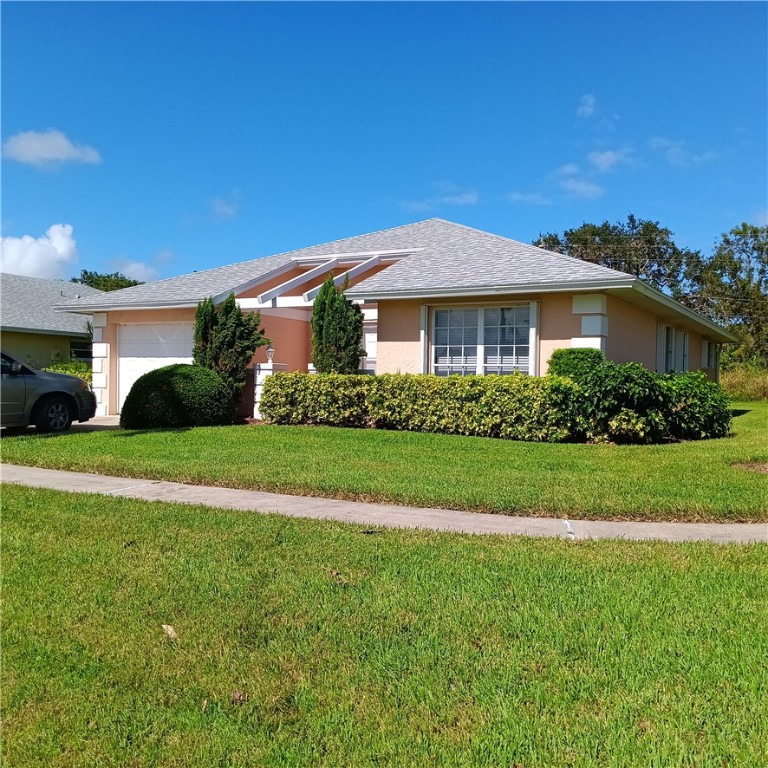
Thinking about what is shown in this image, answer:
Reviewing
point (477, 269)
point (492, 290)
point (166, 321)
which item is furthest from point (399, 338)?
point (166, 321)

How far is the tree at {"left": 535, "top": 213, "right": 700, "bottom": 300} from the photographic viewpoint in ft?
176

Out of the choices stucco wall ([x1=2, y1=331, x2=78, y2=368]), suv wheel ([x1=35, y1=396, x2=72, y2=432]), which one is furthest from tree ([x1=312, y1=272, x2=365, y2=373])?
stucco wall ([x1=2, y1=331, x2=78, y2=368])

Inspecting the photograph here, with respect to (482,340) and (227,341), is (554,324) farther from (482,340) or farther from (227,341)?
(227,341)

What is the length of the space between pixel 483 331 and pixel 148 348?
32.5 feet

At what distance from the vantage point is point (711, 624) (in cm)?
411

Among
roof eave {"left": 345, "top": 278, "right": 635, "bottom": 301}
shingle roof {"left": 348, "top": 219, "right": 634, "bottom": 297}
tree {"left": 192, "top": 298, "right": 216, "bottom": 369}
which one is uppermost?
shingle roof {"left": 348, "top": 219, "right": 634, "bottom": 297}

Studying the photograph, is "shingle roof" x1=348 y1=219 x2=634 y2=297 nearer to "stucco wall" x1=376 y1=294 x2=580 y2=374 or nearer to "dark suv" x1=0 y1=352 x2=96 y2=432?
"stucco wall" x1=376 y1=294 x2=580 y2=374

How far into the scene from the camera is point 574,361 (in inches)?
543

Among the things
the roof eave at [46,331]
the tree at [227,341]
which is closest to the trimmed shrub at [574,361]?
the tree at [227,341]

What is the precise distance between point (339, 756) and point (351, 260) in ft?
62.6

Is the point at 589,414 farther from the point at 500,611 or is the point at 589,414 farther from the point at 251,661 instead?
the point at 251,661

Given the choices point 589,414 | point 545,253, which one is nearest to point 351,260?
point 545,253

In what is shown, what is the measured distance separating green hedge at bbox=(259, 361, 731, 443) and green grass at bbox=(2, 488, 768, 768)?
6917mm

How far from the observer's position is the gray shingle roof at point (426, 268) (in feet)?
49.7
